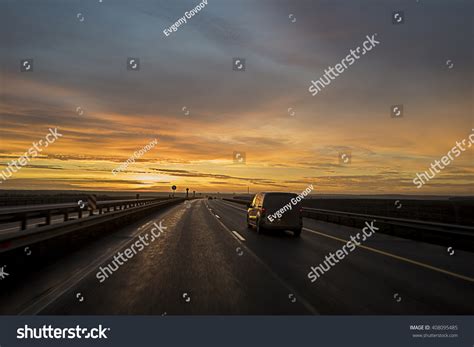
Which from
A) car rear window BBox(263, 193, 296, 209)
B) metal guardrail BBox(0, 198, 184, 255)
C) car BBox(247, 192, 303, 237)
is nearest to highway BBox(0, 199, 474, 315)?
metal guardrail BBox(0, 198, 184, 255)

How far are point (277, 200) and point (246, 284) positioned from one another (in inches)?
406

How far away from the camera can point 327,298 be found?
21.7 feet

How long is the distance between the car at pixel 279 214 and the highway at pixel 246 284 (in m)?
4.60

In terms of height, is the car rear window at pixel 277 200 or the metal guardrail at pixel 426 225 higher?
the car rear window at pixel 277 200

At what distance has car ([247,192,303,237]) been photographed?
1725cm

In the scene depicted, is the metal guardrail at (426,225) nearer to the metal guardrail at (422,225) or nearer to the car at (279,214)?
the metal guardrail at (422,225)

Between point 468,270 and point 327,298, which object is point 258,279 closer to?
point 327,298

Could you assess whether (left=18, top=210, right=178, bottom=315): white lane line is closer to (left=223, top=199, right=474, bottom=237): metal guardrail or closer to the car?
the car

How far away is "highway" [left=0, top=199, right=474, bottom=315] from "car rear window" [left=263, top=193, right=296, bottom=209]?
16.7ft

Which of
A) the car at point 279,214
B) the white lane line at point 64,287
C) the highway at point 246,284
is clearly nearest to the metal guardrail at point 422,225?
the highway at point 246,284

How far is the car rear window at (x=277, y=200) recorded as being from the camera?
17650 millimetres
